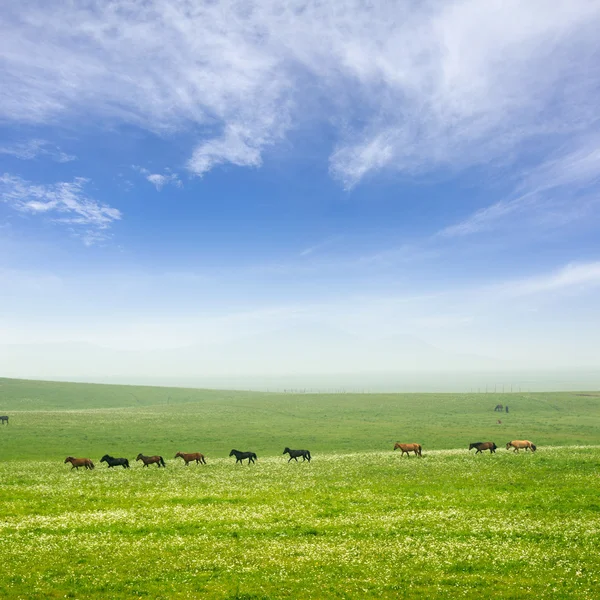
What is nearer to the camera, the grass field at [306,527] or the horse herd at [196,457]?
the grass field at [306,527]

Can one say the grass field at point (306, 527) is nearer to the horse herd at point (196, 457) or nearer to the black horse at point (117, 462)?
the black horse at point (117, 462)

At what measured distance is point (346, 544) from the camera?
60.1 ft

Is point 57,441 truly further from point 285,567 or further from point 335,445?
point 285,567

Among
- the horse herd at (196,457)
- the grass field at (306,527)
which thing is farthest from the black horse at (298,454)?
the grass field at (306,527)

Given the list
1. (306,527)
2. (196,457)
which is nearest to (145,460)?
(196,457)

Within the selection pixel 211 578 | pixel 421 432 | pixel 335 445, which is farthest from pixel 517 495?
pixel 421 432

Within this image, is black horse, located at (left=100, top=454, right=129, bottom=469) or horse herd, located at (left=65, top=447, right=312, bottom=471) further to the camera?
black horse, located at (left=100, top=454, right=129, bottom=469)

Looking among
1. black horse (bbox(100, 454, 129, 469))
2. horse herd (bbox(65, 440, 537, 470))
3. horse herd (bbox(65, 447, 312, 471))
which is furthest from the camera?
black horse (bbox(100, 454, 129, 469))

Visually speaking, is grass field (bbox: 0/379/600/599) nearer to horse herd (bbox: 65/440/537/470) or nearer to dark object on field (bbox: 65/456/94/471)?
horse herd (bbox: 65/440/537/470)

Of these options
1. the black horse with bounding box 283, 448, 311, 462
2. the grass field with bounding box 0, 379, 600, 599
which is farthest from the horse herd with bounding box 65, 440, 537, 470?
the grass field with bounding box 0, 379, 600, 599

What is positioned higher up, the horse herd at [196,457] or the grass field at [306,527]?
the grass field at [306,527]

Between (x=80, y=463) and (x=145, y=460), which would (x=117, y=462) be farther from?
(x=80, y=463)

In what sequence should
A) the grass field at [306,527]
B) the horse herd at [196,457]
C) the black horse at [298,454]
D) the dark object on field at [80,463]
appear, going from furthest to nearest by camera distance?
1. the black horse at [298,454]
2. the horse herd at [196,457]
3. the dark object on field at [80,463]
4. the grass field at [306,527]

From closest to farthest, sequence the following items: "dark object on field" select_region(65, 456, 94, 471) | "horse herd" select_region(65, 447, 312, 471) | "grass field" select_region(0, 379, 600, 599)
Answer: "grass field" select_region(0, 379, 600, 599), "dark object on field" select_region(65, 456, 94, 471), "horse herd" select_region(65, 447, 312, 471)
